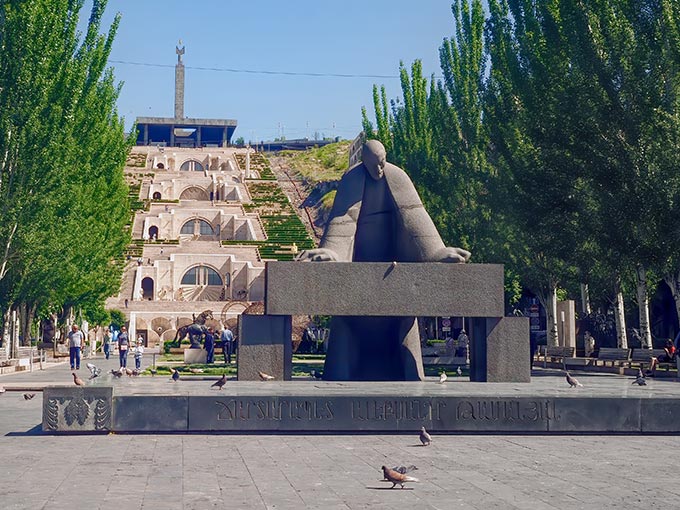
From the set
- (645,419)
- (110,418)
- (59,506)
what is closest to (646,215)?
(645,419)

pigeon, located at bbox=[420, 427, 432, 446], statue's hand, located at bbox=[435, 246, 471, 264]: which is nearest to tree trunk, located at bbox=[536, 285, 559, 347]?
statue's hand, located at bbox=[435, 246, 471, 264]

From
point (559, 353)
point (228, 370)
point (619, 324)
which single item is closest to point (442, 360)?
point (559, 353)

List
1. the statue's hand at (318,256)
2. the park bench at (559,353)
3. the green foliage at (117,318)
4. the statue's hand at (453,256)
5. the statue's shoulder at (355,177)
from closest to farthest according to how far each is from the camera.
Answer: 1. the statue's hand at (318,256)
2. the statue's hand at (453,256)
3. the statue's shoulder at (355,177)
4. the park bench at (559,353)
5. the green foliage at (117,318)

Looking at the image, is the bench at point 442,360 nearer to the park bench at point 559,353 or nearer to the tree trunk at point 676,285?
the park bench at point 559,353

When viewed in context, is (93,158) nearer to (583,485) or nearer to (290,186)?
(583,485)

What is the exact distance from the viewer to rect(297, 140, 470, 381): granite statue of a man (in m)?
13.4

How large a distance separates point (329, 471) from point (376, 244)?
20.5 ft

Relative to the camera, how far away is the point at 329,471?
26.1 feet

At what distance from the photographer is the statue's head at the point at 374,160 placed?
13.6 metres

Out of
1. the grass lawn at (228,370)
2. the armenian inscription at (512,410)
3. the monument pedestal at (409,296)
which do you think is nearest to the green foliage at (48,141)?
the grass lawn at (228,370)

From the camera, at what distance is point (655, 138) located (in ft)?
65.2

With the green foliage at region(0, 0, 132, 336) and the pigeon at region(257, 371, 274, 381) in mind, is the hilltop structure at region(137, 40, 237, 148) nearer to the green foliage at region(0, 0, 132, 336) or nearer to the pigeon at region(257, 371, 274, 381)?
the green foliage at region(0, 0, 132, 336)

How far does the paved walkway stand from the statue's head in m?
4.41

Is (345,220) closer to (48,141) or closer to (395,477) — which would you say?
(395,477)
